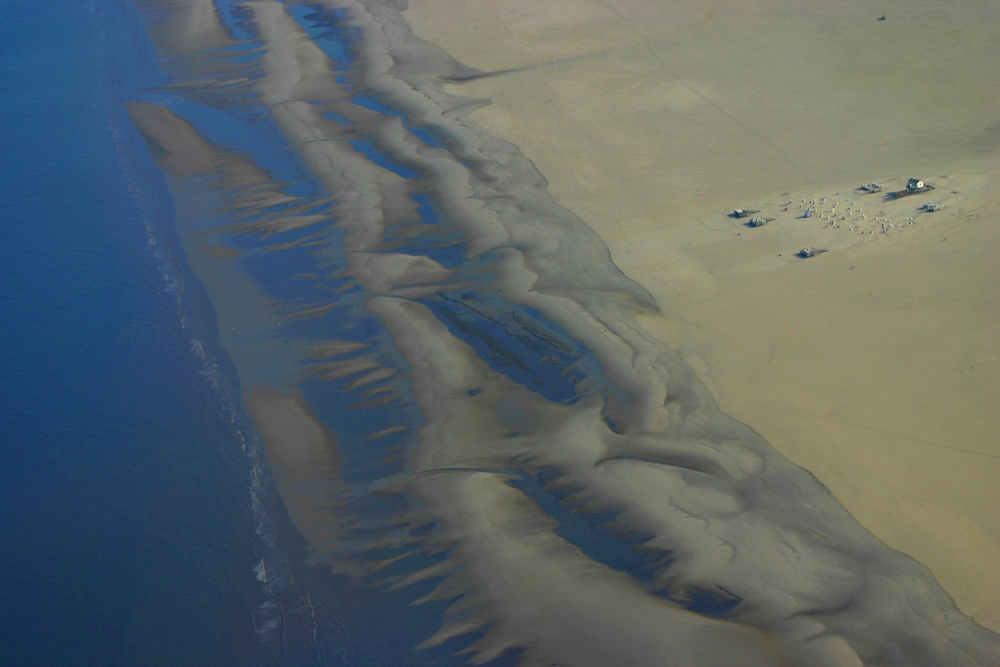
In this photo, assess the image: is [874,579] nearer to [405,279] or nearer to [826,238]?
[826,238]

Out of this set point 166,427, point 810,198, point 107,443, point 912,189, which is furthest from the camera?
point 810,198

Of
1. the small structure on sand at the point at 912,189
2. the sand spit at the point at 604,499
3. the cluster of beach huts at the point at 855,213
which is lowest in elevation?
the sand spit at the point at 604,499

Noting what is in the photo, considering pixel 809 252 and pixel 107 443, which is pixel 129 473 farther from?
pixel 809 252

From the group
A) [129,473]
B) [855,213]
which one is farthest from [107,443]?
[855,213]

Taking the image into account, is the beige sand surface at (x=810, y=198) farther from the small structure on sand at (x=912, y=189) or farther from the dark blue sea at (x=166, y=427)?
the dark blue sea at (x=166, y=427)

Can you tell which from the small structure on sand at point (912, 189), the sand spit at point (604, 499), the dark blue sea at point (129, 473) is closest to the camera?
the sand spit at point (604, 499)

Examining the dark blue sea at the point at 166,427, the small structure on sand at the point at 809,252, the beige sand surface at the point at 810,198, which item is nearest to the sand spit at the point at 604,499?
the dark blue sea at the point at 166,427
